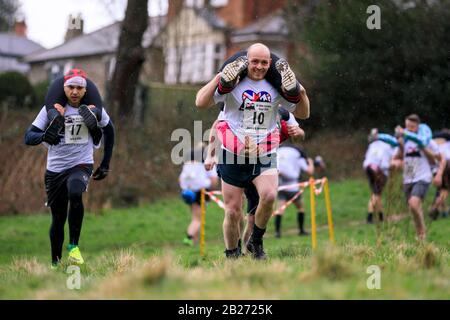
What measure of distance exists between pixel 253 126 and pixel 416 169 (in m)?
5.57

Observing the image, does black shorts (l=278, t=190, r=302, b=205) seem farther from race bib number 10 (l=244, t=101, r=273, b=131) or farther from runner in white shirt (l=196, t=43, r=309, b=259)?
race bib number 10 (l=244, t=101, r=273, b=131)

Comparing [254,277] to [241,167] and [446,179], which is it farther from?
[446,179]

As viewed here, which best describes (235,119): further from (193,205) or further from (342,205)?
(342,205)

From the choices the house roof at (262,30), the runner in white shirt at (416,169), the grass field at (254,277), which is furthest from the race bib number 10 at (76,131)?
the house roof at (262,30)

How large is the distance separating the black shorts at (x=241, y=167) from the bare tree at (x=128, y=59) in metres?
13.9

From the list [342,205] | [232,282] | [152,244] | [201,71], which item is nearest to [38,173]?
[152,244]

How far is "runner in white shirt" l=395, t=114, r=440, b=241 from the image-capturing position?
495 inches

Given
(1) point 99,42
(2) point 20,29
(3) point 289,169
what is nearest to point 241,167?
(3) point 289,169

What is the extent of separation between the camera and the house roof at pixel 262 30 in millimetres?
34191

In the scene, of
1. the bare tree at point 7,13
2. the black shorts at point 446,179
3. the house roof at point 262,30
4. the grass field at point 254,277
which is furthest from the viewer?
the bare tree at point 7,13

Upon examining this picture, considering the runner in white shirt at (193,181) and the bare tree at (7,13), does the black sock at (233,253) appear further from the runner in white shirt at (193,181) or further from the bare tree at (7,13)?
the bare tree at (7,13)

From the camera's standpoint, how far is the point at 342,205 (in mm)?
21922

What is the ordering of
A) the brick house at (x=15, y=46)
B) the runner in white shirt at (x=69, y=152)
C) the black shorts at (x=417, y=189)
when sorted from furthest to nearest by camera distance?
the brick house at (x=15, y=46) < the black shorts at (x=417, y=189) < the runner in white shirt at (x=69, y=152)

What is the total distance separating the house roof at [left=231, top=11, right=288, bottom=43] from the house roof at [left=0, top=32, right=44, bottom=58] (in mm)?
20558
